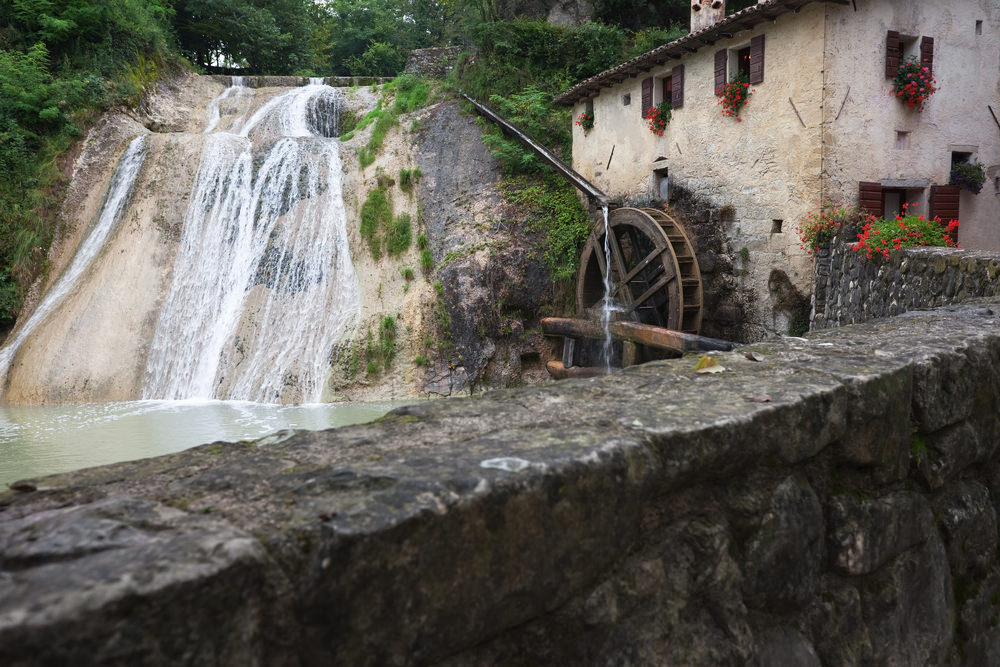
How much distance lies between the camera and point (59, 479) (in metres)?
1.41

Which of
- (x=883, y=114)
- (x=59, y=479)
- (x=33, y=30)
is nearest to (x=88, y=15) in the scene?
(x=33, y=30)

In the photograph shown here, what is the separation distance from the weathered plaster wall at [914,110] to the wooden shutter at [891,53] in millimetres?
70

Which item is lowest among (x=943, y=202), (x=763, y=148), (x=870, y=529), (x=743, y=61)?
(x=870, y=529)

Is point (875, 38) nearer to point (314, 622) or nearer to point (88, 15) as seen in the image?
point (314, 622)

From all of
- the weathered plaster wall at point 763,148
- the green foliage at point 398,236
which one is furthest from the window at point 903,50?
the green foliage at point 398,236

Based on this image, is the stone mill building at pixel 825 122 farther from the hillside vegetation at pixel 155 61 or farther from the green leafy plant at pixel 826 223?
the hillside vegetation at pixel 155 61

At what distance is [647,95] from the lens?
476 inches

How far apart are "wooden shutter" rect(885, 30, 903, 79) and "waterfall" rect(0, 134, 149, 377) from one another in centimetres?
1340

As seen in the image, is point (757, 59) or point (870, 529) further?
point (757, 59)

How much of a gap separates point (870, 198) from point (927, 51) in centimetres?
244

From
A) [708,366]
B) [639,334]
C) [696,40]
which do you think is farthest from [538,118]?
[708,366]

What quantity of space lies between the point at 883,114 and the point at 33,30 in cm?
1787

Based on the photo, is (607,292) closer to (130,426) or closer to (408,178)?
(408,178)

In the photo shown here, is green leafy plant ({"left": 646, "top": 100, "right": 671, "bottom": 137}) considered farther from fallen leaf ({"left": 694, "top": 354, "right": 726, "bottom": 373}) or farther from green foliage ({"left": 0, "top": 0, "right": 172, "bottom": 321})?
green foliage ({"left": 0, "top": 0, "right": 172, "bottom": 321})
